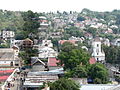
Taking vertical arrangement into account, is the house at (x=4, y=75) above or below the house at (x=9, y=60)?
below

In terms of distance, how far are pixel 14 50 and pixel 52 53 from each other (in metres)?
4.82

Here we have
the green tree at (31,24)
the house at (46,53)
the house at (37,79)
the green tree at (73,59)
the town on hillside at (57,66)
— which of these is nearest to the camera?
the town on hillside at (57,66)

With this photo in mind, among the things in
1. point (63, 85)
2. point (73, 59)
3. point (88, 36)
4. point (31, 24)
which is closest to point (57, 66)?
point (73, 59)

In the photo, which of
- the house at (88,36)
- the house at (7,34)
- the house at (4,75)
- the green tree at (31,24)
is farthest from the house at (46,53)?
the house at (88,36)

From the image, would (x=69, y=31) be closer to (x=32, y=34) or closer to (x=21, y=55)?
(x=32, y=34)

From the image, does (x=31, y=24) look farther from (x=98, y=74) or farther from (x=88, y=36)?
(x=88, y=36)

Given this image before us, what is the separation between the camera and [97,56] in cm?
2967

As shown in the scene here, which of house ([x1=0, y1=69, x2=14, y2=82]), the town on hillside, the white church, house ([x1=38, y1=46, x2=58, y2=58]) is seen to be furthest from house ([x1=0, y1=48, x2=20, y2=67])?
the white church

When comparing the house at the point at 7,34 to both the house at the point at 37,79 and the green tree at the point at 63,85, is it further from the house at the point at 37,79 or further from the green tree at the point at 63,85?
the green tree at the point at 63,85

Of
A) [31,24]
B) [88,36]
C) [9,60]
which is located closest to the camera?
[9,60]

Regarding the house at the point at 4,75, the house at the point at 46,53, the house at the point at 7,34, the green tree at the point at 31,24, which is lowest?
the house at the point at 4,75

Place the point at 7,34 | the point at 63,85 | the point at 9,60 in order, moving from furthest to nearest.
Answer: the point at 7,34 → the point at 9,60 → the point at 63,85

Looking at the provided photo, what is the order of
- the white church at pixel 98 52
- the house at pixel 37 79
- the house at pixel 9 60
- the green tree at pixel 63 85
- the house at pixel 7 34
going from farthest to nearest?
the house at pixel 7 34
the white church at pixel 98 52
the house at pixel 9 60
the house at pixel 37 79
the green tree at pixel 63 85

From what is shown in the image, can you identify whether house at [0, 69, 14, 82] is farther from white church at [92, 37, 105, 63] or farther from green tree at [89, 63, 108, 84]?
white church at [92, 37, 105, 63]
